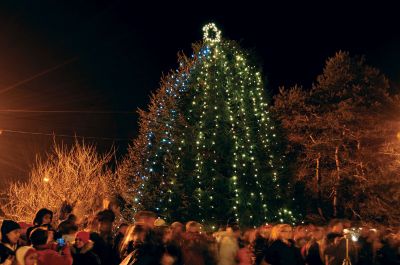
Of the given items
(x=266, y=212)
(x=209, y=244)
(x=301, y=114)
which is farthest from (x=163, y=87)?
(x=301, y=114)

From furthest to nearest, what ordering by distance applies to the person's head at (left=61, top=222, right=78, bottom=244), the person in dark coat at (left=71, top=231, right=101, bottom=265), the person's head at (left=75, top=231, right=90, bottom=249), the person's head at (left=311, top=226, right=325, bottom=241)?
the person's head at (left=311, top=226, right=325, bottom=241), the person's head at (left=61, top=222, right=78, bottom=244), the person's head at (left=75, top=231, right=90, bottom=249), the person in dark coat at (left=71, top=231, right=101, bottom=265)

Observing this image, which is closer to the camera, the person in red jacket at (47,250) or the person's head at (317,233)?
the person in red jacket at (47,250)

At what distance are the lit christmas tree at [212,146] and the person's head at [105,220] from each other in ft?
24.8

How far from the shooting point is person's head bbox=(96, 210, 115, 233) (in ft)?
25.4

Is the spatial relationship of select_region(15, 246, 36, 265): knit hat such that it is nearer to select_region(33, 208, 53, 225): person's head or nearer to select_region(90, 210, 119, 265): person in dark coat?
select_region(90, 210, 119, 265): person in dark coat

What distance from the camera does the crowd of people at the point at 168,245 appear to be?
19.7 feet

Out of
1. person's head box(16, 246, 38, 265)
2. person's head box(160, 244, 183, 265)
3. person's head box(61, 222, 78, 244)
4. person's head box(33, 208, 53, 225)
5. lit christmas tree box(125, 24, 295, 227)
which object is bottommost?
person's head box(16, 246, 38, 265)

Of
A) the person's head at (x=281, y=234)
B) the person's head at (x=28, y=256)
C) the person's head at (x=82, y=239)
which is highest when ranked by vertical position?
the person's head at (x=281, y=234)

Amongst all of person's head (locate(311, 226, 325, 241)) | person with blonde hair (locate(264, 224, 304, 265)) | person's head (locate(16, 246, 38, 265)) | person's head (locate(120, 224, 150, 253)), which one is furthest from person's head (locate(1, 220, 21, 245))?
person's head (locate(311, 226, 325, 241))

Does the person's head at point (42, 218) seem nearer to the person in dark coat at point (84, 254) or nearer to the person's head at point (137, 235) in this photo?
the person in dark coat at point (84, 254)

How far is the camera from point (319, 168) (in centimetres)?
2975

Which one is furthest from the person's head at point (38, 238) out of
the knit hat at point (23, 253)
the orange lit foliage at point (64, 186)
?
the orange lit foliage at point (64, 186)

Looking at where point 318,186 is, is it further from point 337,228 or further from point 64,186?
point 337,228

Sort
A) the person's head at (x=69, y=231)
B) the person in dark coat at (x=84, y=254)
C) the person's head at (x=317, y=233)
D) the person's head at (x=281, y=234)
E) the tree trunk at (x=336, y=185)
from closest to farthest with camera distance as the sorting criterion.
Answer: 1. the person in dark coat at (x=84, y=254)
2. the person's head at (x=69, y=231)
3. the person's head at (x=281, y=234)
4. the person's head at (x=317, y=233)
5. the tree trunk at (x=336, y=185)
